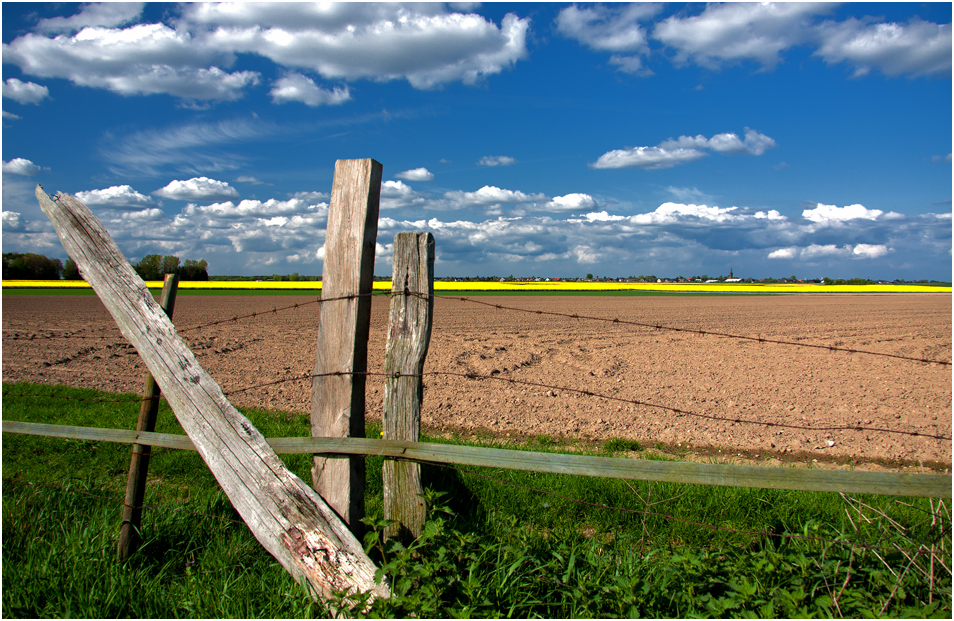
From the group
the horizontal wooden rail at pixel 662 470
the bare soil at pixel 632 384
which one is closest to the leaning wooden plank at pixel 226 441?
the horizontal wooden rail at pixel 662 470

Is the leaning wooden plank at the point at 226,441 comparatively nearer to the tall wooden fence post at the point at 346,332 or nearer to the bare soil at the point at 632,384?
the tall wooden fence post at the point at 346,332

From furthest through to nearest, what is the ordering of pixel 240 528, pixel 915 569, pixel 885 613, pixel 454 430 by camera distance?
pixel 454 430 < pixel 240 528 < pixel 915 569 < pixel 885 613

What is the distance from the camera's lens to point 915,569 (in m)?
2.62

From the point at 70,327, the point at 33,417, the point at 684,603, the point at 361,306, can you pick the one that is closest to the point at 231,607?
the point at 361,306

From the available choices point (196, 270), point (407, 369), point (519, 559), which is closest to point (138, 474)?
point (407, 369)

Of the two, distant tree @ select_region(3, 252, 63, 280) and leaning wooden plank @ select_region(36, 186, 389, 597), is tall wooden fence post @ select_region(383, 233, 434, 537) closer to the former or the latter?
leaning wooden plank @ select_region(36, 186, 389, 597)

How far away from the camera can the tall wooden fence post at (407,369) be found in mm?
2820

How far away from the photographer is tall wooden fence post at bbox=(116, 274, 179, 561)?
3199 millimetres

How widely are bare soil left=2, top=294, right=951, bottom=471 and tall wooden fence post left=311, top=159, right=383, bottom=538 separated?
365mm

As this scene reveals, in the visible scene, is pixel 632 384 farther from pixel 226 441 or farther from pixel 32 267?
pixel 32 267

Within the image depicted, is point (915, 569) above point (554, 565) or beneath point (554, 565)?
above

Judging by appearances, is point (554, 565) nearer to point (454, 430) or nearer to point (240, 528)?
point (240, 528)

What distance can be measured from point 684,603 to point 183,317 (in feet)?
85.1

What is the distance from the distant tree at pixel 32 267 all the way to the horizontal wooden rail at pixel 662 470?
269ft
